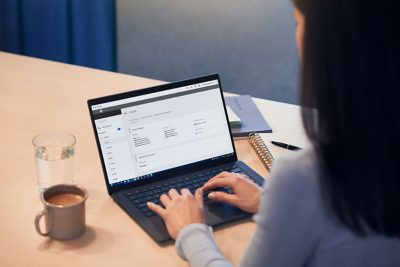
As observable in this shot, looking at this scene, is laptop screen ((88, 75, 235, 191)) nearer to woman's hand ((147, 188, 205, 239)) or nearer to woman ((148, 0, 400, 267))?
woman's hand ((147, 188, 205, 239))

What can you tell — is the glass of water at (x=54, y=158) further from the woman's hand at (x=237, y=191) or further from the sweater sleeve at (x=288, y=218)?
the sweater sleeve at (x=288, y=218)

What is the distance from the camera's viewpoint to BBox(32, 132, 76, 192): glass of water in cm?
133

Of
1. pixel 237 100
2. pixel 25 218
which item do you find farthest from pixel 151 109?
pixel 237 100

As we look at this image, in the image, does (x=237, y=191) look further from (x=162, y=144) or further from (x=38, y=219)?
(x=38, y=219)

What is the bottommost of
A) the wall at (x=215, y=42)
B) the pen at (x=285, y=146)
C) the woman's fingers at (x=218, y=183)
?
the woman's fingers at (x=218, y=183)

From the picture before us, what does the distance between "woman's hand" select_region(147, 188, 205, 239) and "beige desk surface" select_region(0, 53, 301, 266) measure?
0.15 feet

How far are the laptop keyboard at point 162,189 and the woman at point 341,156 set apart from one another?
38cm

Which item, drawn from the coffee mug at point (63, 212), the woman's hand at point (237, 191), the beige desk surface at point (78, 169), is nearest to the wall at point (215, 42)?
the beige desk surface at point (78, 169)

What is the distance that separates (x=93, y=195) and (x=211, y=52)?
5.35ft

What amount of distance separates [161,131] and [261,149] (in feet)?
1.01

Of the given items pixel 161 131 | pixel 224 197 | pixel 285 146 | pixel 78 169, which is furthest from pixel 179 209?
pixel 285 146

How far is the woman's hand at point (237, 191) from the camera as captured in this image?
1.29 m

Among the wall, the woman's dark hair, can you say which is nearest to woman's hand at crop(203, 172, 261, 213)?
the woman's dark hair

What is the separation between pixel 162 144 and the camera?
1368mm
